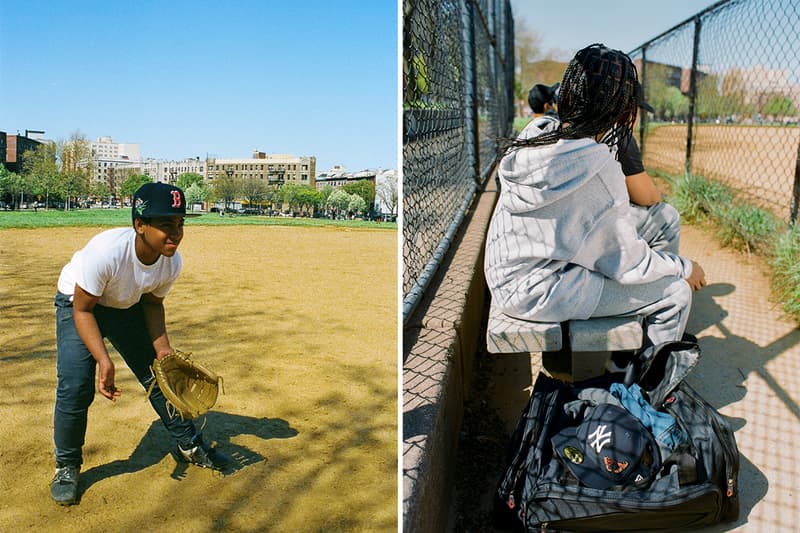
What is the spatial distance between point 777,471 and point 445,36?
8.74 ft

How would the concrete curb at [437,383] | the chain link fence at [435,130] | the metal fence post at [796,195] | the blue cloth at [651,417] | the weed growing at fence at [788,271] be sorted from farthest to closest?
the metal fence post at [796,195]
the weed growing at fence at [788,271]
the chain link fence at [435,130]
the blue cloth at [651,417]
the concrete curb at [437,383]

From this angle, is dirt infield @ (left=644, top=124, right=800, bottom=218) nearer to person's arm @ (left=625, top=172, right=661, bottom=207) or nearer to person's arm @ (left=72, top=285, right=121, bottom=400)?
person's arm @ (left=625, top=172, right=661, bottom=207)

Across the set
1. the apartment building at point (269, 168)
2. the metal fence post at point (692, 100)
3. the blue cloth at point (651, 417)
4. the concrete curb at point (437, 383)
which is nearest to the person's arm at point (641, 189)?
the concrete curb at point (437, 383)

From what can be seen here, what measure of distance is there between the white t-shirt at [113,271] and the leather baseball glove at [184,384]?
260mm

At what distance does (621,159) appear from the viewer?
9.45 ft

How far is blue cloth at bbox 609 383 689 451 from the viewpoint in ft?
6.79

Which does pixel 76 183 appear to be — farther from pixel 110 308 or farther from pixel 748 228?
pixel 748 228

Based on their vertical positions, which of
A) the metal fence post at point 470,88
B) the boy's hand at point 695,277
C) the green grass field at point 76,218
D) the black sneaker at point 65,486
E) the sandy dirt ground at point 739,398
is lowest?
the black sneaker at point 65,486

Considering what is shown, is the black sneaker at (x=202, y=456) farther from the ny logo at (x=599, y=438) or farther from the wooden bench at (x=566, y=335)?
the ny logo at (x=599, y=438)

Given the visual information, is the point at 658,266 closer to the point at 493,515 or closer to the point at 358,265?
the point at 493,515

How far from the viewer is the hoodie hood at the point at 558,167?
224cm

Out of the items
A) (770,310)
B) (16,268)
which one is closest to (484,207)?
(770,310)

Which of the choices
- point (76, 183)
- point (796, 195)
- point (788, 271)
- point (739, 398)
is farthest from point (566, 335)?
point (796, 195)

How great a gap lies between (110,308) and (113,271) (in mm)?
190
